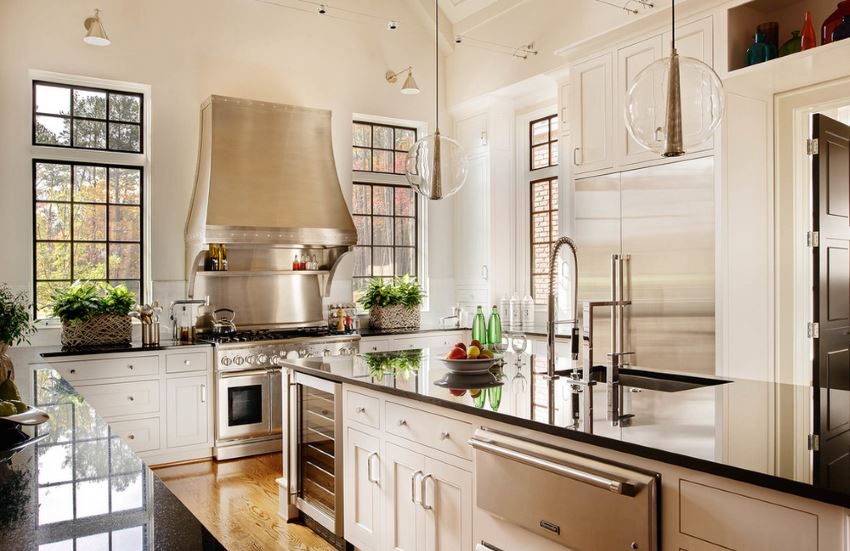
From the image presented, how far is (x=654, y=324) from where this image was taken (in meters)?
4.51

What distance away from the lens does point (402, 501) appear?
2867mm

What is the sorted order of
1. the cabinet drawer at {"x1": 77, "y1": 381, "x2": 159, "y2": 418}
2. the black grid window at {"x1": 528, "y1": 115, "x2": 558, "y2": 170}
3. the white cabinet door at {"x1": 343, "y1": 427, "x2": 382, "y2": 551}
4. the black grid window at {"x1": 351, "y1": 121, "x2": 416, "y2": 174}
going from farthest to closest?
the black grid window at {"x1": 351, "y1": 121, "x2": 416, "y2": 174}
the black grid window at {"x1": 528, "y1": 115, "x2": 558, "y2": 170}
the cabinet drawer at {"x1": 77, "y1": 381, "x2": 159, "y2": 418}
the white cabinet door at {"x1": 343, "y1": 427, "x2": 382, "y2": 551}

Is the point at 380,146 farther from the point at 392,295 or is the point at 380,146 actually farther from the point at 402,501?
the point at 402,501

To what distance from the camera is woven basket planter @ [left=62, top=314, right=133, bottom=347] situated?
16.4ft

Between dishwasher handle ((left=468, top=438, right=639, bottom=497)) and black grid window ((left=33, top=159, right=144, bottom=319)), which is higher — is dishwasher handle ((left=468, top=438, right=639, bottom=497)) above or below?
below

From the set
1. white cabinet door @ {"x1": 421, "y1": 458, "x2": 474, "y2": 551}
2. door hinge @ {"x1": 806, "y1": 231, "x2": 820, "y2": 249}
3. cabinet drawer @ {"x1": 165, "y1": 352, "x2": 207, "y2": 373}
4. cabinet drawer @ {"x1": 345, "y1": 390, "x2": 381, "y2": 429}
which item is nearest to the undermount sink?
white cabinet door @ {"x1": 421, "y1": 458, "x2": 474, "y2": 551}

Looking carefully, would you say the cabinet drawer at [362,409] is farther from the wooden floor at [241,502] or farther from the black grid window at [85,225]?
the black grid window at [85,225]

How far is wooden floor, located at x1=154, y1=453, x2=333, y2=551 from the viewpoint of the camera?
3594 millimetres

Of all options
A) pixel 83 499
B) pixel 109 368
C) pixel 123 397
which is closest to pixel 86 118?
pixel 109 368

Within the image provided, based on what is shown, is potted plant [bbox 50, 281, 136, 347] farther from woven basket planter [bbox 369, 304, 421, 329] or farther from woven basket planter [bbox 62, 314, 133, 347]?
woven basket planter [bbox 369, 304, 421, 329]

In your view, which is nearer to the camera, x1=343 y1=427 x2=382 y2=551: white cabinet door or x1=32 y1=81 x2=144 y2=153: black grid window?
x1=343 y1=427 x2=382 y2=551: white cabinet door

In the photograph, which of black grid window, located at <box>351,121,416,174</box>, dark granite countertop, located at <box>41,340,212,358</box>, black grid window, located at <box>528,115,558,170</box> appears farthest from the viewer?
black grid window, located at <box>351,121,416,174</box>

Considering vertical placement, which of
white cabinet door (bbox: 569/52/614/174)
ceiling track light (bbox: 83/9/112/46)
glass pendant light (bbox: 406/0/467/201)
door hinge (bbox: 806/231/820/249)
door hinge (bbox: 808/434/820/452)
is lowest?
door hinge (bbox: 808/434/820/452)

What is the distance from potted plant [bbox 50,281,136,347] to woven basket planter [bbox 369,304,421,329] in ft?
7.42
